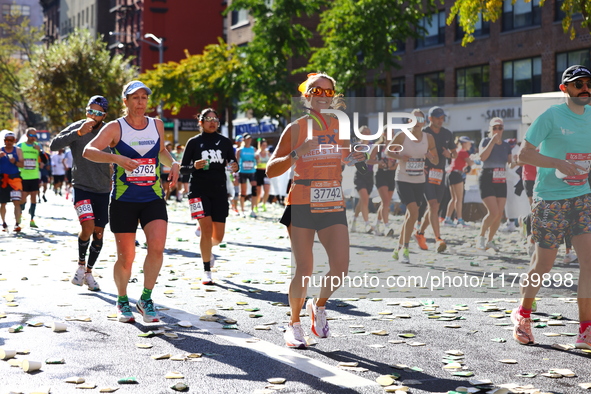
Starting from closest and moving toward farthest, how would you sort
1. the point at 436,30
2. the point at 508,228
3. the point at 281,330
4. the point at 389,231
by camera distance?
the point at 281,330 → the point at 389,231 → the point at 508,228 → the point at 436,30

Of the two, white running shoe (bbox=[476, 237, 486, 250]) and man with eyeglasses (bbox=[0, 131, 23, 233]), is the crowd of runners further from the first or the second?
man with eyeglasses (bbox=[0, 131, 23, 233])

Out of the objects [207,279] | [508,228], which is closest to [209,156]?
[207,279]

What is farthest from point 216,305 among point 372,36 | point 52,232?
point 372,36

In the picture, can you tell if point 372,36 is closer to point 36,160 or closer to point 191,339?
point 36,160

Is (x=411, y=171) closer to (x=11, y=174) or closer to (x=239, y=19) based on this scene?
(x=11, y=174)

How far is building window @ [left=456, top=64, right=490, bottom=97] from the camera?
38281mm

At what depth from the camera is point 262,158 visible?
2469 cm

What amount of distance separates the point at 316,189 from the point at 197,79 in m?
→ 37.8

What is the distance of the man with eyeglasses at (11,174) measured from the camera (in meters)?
17.1

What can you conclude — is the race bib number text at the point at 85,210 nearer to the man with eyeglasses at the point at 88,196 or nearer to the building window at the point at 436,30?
the man with eyeglasses at the point at 88,196

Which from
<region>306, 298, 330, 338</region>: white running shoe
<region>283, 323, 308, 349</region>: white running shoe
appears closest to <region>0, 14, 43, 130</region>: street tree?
<region>306, 298, 330, 338</region>: white running shoe

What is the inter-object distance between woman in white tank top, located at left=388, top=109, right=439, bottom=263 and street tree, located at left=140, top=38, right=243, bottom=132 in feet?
94.6

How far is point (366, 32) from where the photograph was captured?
29.4 m

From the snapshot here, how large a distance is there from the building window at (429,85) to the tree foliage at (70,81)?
66.2 feet
